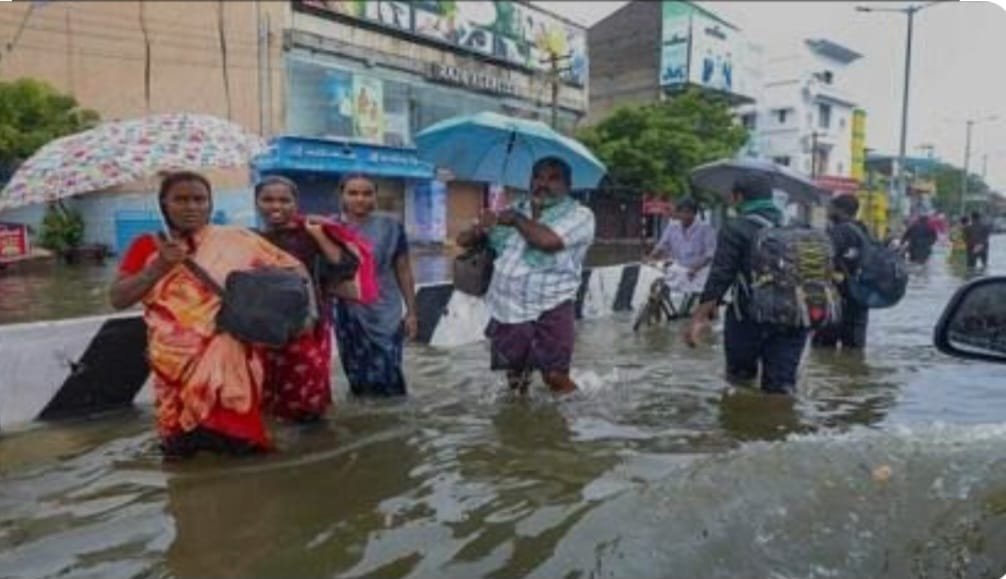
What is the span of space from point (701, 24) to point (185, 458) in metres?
32.9

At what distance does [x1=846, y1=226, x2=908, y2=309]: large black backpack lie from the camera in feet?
21.4

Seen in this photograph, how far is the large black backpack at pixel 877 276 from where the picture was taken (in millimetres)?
6531

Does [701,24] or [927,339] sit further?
[701,24]

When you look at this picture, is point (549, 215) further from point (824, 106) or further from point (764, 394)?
point (824, 106)

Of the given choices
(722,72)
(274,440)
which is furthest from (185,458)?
(722,72)

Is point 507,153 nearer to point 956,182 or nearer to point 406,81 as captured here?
point 956,182

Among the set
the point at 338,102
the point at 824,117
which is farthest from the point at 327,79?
the point at 824,117

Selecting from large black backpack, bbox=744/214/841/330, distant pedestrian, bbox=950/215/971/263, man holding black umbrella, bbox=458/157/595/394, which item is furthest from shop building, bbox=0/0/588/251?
distant pedestrian, bbox=950/215/971/263

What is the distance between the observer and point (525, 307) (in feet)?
16.2

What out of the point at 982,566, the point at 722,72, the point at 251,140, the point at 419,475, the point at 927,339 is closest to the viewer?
the point at 982,566

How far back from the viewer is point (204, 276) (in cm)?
375

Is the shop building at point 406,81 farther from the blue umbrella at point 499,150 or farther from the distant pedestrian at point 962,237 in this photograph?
the distant pedestrian at point 962,237

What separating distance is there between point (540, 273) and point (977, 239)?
7.54 feet

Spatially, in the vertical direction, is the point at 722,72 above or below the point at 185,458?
above
